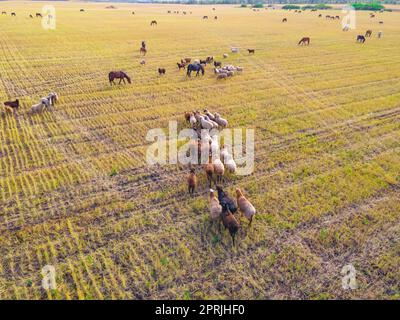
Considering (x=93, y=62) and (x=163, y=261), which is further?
(x=93, y=62)

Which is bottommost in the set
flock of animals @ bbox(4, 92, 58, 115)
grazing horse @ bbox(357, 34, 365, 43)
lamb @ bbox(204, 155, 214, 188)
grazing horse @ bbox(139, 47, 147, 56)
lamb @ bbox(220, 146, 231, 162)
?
lamb @ bbox(204, 155, 214, 188)

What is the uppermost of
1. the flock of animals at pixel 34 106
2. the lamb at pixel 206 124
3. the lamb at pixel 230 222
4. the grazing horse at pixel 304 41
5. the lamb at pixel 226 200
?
the grazing horse at pixel 304 41

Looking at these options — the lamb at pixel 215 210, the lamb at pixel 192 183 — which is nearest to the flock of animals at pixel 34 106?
the lamb at pixel 192 183

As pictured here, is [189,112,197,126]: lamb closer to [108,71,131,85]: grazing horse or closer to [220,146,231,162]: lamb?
[220,146,231,162]: lamb

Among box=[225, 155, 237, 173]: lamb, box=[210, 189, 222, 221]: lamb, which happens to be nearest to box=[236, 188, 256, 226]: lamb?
box=[210, 189, 222, 221]: lamb

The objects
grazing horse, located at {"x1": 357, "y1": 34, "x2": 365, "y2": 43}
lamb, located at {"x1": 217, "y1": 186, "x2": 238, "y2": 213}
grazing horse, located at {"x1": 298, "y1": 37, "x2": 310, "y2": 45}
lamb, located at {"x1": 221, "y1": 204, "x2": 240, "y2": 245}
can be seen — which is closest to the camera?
lamb, located at {"x1": 221, "y1": 204, "x2": 240, "y2": 245}

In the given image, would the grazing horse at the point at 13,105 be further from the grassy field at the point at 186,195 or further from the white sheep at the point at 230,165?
the white sheep at the point at 230,165
